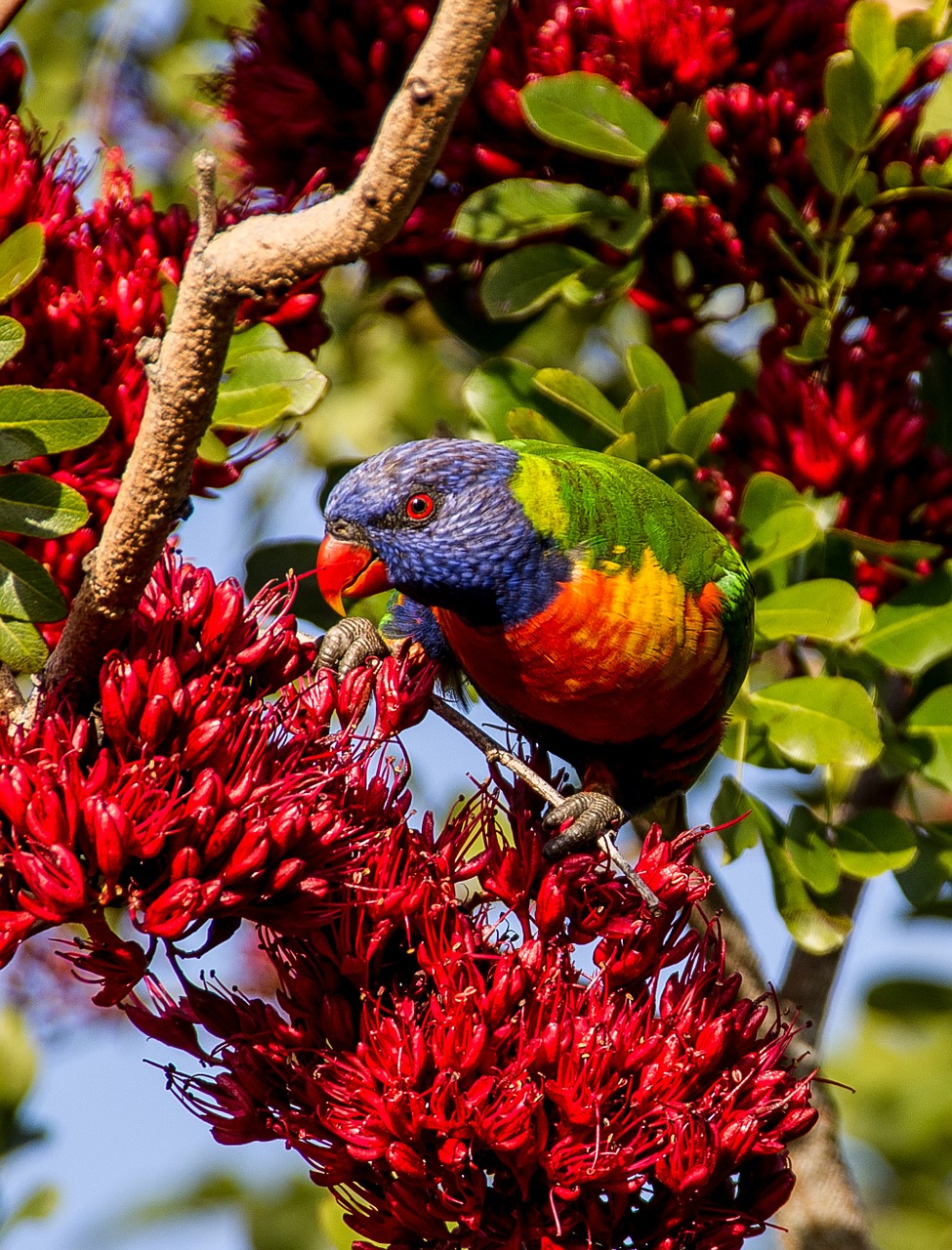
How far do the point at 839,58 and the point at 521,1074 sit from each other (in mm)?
1634

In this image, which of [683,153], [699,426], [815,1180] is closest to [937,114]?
[683,153]

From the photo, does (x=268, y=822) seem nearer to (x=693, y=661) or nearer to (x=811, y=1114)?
(x=811, y=1114)

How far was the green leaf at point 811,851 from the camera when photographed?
2.26 metres

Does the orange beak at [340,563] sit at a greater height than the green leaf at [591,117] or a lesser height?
lesser

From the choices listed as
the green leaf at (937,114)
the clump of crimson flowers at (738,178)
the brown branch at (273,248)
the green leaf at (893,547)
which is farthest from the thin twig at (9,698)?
the green leaf at (937,114)

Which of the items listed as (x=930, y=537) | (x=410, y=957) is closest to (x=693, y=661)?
(x=930, y=537)

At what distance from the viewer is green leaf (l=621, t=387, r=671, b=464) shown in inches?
86.6

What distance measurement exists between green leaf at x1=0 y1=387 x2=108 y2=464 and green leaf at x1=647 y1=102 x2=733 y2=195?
1.14 m

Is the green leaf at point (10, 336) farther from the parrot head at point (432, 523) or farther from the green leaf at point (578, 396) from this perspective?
the green leaf at point (578, 396)

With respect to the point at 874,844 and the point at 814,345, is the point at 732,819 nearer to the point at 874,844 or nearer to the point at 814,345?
the point at 874,844

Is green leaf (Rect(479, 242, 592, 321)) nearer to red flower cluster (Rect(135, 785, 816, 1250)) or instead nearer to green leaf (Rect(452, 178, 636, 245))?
green leaf (Rect(452, 178, 636, 245))

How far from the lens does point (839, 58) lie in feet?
7.30

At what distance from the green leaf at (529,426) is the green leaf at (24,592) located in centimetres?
93

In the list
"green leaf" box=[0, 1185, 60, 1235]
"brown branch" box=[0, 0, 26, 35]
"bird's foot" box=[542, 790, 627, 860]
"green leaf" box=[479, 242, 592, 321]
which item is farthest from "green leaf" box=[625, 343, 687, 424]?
"green leaf" box=[0, 1185, 60, 1235]
